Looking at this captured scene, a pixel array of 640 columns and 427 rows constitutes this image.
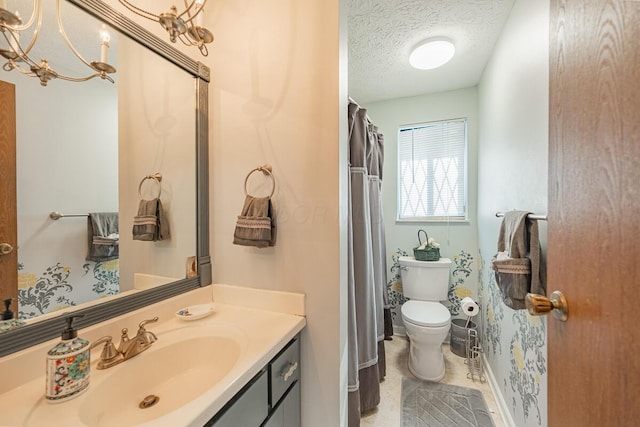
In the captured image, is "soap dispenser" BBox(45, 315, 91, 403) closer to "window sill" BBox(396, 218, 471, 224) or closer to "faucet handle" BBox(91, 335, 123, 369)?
"faucet handle" BBox(91, 335, 123, 369)

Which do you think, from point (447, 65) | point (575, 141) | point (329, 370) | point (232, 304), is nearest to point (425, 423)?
point (329, 370)

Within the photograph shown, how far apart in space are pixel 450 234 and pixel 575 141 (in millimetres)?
2067

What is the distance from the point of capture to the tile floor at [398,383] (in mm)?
1586

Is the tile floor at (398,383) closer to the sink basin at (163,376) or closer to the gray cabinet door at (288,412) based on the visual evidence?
the gray cabinet door at (288,412)

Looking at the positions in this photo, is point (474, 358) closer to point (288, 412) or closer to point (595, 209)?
point (288, 412)

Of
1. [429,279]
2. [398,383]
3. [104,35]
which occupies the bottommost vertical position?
[398,383]

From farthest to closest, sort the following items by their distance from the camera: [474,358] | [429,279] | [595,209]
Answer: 1. [429,279]
2. [474,358]
3. [595,209]

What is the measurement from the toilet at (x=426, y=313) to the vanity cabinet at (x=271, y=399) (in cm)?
121

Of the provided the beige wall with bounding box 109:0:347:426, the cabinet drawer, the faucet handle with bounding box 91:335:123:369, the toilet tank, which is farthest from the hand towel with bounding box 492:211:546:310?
the faucet handle with bounding box 91:335:123:369

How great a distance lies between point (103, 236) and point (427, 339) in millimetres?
2044

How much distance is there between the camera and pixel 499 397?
166 centimetres

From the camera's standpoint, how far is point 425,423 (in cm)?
155

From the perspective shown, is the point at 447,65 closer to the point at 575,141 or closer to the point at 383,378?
the point at 575,141

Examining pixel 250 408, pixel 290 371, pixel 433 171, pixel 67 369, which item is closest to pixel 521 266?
pixel 290 371
